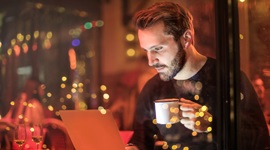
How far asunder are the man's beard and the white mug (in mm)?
150

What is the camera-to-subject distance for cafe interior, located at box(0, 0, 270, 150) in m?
2.28

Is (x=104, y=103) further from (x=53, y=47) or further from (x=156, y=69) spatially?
(x=53, y=47)

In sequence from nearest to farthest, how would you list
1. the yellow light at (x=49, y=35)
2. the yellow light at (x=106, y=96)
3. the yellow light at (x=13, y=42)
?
the yellow light at (x=106, y=96) → the yellow light at (x=49, y=35) → the yellow light at (x=13, y=42)

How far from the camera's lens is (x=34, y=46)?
10.3 feet

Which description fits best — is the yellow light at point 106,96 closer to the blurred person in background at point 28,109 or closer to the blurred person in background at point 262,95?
the blurred person in background at point 28,109

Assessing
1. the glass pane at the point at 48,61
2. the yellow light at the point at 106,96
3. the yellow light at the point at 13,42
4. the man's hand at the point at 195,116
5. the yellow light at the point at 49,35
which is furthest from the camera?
the yellow light at the point at 13,42

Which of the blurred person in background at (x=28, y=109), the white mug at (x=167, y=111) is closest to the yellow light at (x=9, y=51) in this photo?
the blurred person in background at (x=28, y=109)

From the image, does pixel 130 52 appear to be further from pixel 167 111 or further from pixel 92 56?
pixel 167 111

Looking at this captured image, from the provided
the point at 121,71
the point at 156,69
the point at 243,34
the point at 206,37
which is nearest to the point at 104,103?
the point at 121,71

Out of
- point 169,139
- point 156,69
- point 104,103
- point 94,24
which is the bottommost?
point 169,139

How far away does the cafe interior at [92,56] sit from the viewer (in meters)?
2.28

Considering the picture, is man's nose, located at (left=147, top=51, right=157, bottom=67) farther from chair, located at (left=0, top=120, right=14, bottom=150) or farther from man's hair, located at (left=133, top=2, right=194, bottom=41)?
chair, located at (left=0, top=120, right=14, bottom=150)

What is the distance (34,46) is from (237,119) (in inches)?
68.7

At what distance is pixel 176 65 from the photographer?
96.3 inches
